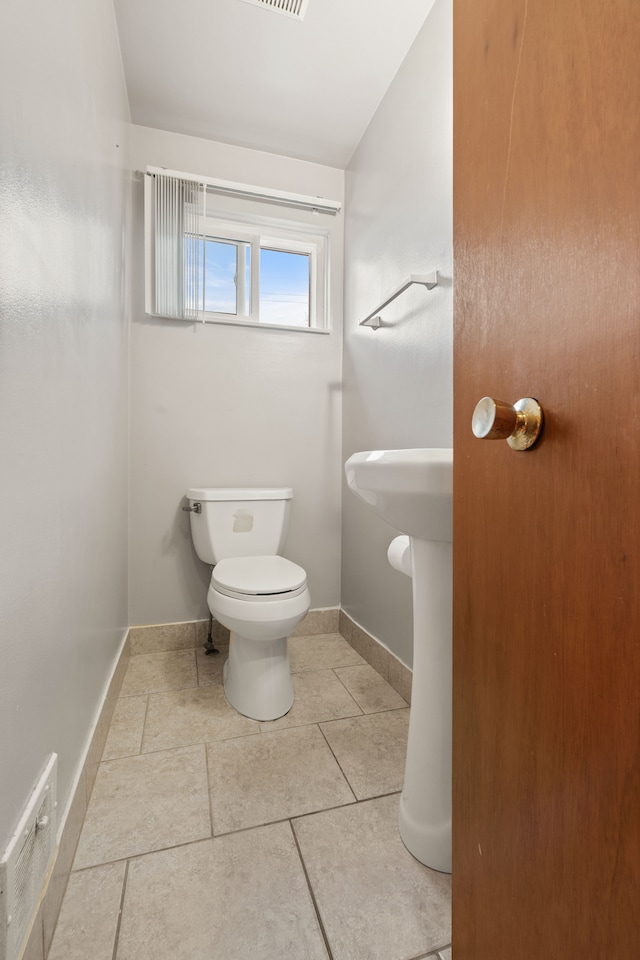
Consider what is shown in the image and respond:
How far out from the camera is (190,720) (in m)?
1.49

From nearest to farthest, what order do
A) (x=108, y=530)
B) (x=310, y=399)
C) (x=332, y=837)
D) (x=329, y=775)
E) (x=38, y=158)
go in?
(x=38, y=158), (x=332, y=837), (x=329, y=775), (x=108, y=530), (x=310, y=399)

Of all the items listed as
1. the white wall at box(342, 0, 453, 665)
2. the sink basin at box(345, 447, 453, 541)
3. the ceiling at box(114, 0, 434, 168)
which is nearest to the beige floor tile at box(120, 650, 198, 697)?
the white wall at box(342, 0, 453, 665)

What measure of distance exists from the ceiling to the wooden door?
1.34 meters

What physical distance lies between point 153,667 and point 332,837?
1.11 meters

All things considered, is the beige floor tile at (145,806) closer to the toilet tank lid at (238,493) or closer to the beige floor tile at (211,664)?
the beige floor tile at (211,664)

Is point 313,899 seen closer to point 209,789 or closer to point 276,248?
point 209,789

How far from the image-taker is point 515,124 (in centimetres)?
51

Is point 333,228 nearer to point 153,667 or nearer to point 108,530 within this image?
point 108,530

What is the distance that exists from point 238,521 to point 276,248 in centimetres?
141

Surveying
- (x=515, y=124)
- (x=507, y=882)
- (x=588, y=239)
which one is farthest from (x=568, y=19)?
(x=507, y=882)

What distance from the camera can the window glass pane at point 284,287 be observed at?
2293mm

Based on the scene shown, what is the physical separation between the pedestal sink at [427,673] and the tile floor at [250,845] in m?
0.07

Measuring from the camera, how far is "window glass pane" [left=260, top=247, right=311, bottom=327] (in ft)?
7.52

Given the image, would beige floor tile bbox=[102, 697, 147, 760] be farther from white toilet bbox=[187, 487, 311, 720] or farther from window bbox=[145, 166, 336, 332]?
window bbox=[145, 166, 336, 332]
